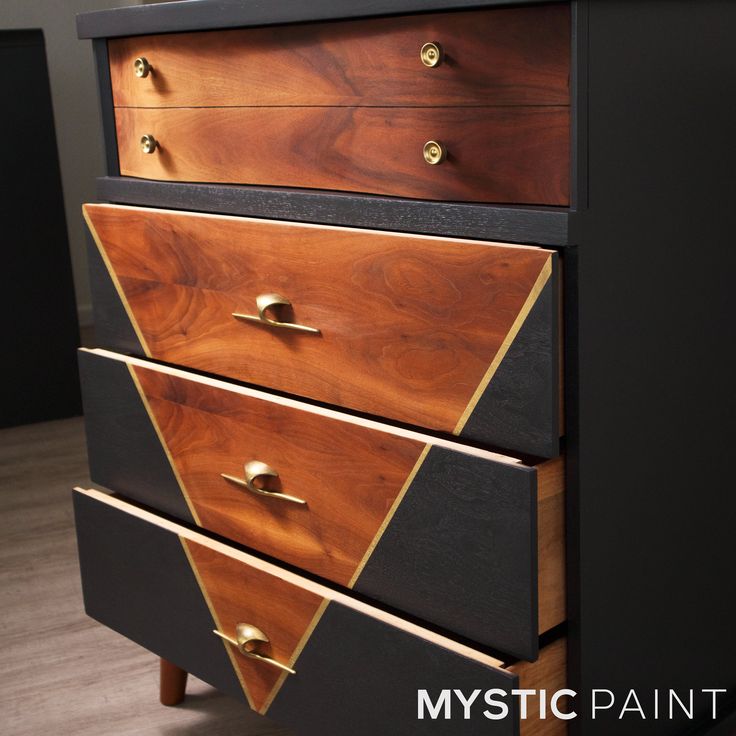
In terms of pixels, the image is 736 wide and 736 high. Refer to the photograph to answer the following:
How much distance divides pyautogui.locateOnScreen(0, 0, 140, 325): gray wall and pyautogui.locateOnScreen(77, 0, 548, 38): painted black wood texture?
2.00 meters

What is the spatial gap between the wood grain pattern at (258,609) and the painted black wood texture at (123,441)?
8 cm

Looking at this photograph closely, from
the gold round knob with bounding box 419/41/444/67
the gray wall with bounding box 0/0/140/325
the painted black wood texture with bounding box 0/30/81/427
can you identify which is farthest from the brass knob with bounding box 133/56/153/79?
the gray wall with bounding box 0/0/140/325

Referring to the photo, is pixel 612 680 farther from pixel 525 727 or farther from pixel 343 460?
pixel 343 460

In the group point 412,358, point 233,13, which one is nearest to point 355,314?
point 412,358

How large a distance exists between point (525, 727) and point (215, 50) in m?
0.67

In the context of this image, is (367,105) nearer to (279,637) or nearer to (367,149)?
(367,149)

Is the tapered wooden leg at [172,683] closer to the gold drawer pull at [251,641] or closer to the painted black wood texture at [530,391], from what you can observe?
the gold drawer pull at [251,641]

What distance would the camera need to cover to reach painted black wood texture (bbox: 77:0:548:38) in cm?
82

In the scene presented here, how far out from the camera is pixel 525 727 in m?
0.85

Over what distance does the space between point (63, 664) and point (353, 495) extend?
72 centimetres

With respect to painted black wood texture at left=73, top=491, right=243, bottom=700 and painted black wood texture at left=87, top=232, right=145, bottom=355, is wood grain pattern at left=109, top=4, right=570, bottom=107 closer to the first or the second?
painted black wood texture at left=87, top=232, right=145, bottom=355

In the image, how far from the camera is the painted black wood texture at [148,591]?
45.3 inches

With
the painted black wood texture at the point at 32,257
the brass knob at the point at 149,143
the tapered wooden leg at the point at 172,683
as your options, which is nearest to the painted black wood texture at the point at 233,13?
the brass knob at the point at 149,143

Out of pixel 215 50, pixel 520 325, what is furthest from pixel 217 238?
pixel 520 325
